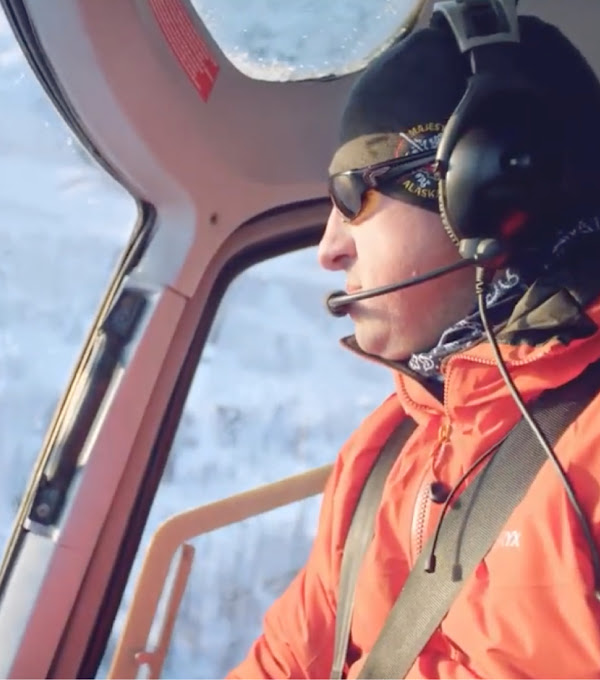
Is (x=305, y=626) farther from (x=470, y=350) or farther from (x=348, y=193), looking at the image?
(x=348, y=193)

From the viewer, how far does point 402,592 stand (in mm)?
1298

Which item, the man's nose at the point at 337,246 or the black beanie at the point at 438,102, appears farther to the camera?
the man's nose at the point at 337,246

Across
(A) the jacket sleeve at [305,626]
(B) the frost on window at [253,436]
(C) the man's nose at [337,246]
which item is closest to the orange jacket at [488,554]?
(A) the jacket sleeve at [305,626]

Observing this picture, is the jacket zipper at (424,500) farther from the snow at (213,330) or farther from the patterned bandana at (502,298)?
the snow at (213,330)

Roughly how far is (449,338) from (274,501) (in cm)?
67

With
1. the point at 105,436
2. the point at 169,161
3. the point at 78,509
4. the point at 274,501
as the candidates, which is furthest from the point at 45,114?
the point at 274,501

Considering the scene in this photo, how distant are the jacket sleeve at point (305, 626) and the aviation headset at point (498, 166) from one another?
554mm

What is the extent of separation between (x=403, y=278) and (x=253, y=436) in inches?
34.6

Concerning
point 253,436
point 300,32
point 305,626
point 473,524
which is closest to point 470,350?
point 473,524

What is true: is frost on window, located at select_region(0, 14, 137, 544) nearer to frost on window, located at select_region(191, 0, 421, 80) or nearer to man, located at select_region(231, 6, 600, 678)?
frost on window, located at select_region(191, 0, 421, 80)

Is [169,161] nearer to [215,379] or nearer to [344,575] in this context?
[215,379]

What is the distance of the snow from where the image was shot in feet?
5.53

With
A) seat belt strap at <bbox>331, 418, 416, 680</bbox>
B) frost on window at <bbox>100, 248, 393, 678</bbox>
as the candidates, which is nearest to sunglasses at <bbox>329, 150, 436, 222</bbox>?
seat belt strap at <bbox>331, 418, 416, 680</bbox>

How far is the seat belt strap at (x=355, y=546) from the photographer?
1.42 meters
